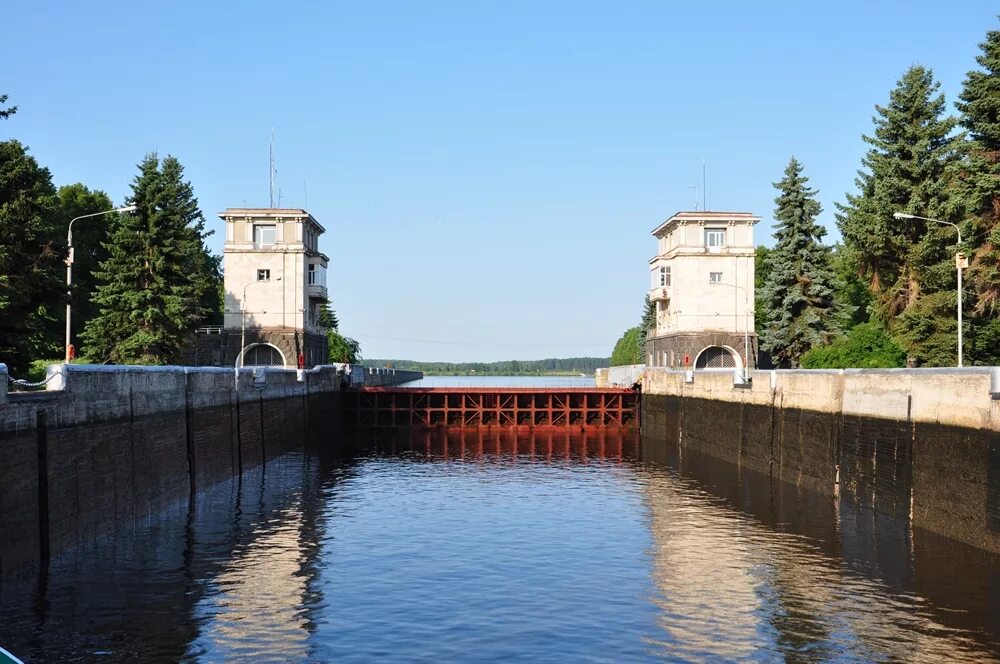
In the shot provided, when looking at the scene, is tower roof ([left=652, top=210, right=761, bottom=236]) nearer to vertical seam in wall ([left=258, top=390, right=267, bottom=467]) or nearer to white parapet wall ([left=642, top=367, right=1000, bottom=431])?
white parapet wall ([left=642, top=367, right=1000, bottom=431])

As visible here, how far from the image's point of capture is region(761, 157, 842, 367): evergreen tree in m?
70.7

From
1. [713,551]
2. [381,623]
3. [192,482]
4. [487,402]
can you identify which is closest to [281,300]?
[487,402]

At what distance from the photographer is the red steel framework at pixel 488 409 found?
7544cm

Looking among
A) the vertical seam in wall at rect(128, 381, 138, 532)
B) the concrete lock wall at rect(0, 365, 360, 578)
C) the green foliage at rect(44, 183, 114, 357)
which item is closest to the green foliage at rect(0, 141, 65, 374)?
the concrete lock wall at rect(0, 365, 360, 578)

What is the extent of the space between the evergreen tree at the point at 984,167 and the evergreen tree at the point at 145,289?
4592 cm

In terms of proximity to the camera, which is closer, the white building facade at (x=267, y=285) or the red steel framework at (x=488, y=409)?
the red steel framework at (x=488, y=409)

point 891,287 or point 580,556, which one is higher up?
point 891,287

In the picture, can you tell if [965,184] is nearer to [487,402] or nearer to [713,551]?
[713,551]

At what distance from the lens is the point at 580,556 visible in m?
27.3

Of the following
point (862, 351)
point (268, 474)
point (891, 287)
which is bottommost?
point (268, 474)

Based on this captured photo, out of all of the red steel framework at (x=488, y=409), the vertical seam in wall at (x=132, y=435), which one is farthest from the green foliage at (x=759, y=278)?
the vertical seam in wall at (x=132, y=435)

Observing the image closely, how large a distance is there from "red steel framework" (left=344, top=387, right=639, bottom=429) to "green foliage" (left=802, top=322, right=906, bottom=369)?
20006mm

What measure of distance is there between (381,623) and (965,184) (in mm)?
33177

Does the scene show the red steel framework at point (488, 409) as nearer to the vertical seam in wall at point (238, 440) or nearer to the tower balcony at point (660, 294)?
the tower balcony at point (660, 294)
